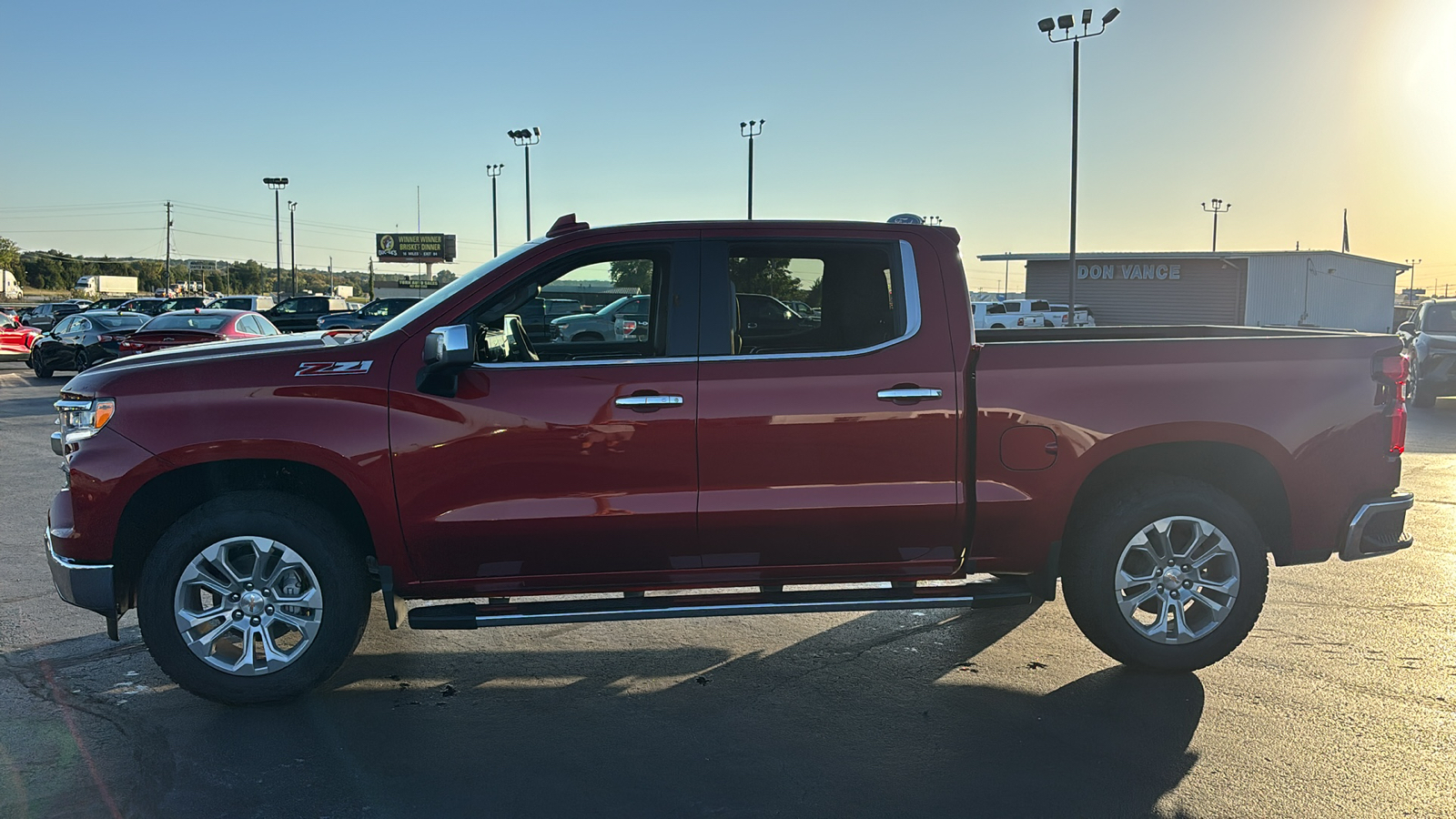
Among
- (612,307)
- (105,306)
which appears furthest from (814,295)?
(105,306)

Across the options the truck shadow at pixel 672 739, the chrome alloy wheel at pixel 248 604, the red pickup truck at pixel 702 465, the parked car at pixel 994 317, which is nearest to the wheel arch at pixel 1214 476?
the red pickup truck at pixel 702 465

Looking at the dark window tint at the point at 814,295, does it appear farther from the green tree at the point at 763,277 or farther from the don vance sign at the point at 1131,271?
the don vance sign at the point at 1131,271

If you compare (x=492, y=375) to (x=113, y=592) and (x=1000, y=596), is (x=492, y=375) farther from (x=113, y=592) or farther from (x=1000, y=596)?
(x=1000, y=596)

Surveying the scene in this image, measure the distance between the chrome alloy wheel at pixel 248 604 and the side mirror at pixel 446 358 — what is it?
901 mm

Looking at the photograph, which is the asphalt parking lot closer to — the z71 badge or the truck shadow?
the truck shadow

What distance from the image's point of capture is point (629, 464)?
4395 millimetres

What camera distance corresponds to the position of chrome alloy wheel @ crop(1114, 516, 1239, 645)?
476cm

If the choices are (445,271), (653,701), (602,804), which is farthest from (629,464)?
(445,271)

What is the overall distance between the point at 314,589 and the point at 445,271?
370 ft

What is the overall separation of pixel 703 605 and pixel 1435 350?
17049 millimetres

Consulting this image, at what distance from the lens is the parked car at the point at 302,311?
112 ft

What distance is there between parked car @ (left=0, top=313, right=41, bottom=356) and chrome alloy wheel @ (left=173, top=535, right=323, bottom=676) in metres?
27.0

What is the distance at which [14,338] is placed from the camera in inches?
1067

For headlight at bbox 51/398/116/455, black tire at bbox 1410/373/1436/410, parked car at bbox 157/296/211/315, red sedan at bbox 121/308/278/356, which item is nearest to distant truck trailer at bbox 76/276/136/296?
parked car at bbox 157/296/211/315
